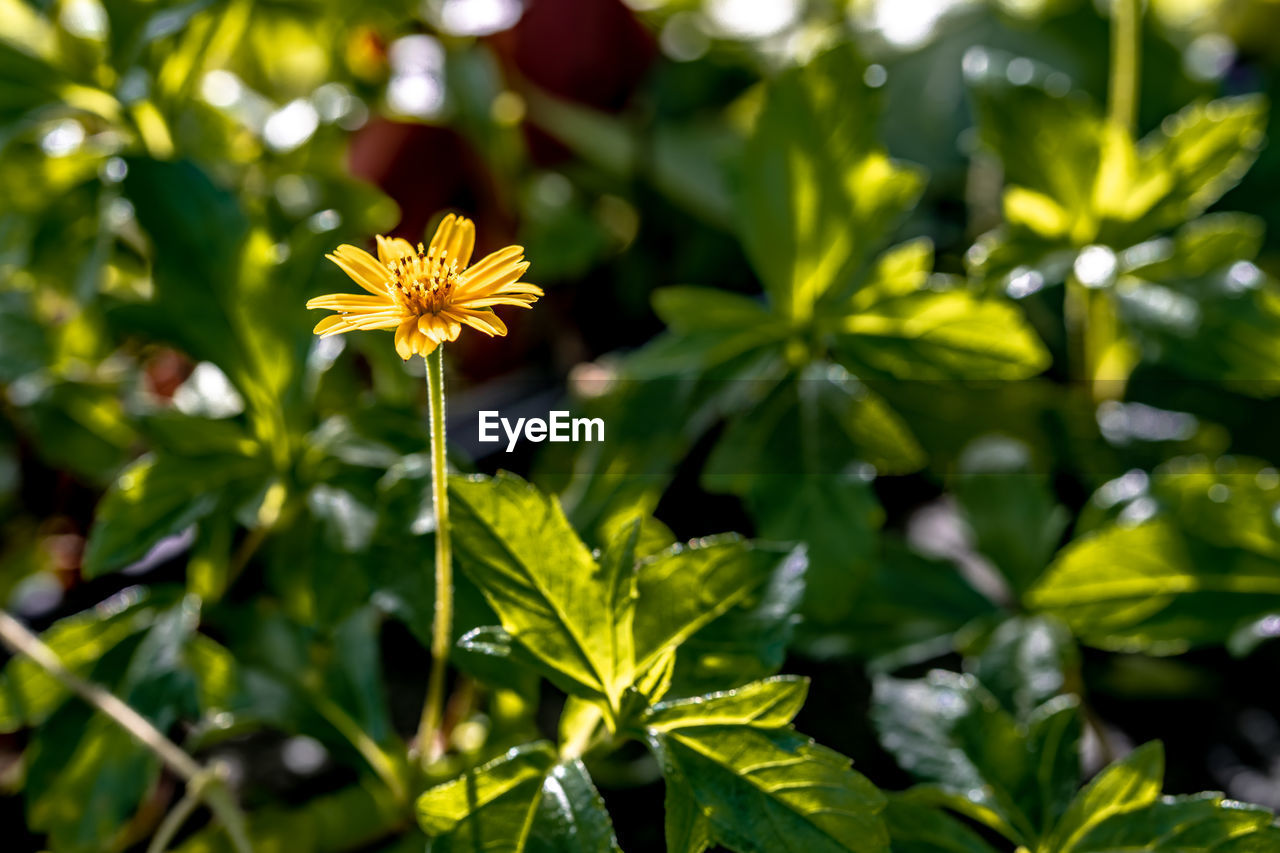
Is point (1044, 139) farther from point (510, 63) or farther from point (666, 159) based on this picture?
point (510, 63)

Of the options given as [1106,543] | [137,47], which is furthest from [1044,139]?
[137,47]

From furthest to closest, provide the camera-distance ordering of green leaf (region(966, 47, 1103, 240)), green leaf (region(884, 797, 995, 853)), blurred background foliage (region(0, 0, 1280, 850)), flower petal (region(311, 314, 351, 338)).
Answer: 1. green leaf (region(966, 47, 1103, 240))
2. blurred background foliage (region(0, 0, 1280, 850))
3. green leaf (region(884, 797, 995, 853))
4. flower petal (region(311, 314, 351, 338))

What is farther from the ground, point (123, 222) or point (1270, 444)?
point (123, 222)

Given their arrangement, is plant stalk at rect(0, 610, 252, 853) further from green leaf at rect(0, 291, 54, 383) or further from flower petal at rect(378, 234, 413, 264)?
flower petal at rect(378, 234, 413, 264)

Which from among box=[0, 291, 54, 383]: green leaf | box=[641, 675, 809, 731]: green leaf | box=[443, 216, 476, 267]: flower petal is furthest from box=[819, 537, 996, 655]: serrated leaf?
box=[0, 291, 54, 383]: green leaf

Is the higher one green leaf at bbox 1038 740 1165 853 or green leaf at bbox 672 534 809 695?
green leaf at bbox 672 534 809 695

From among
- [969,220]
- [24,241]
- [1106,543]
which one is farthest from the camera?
[969,220]
